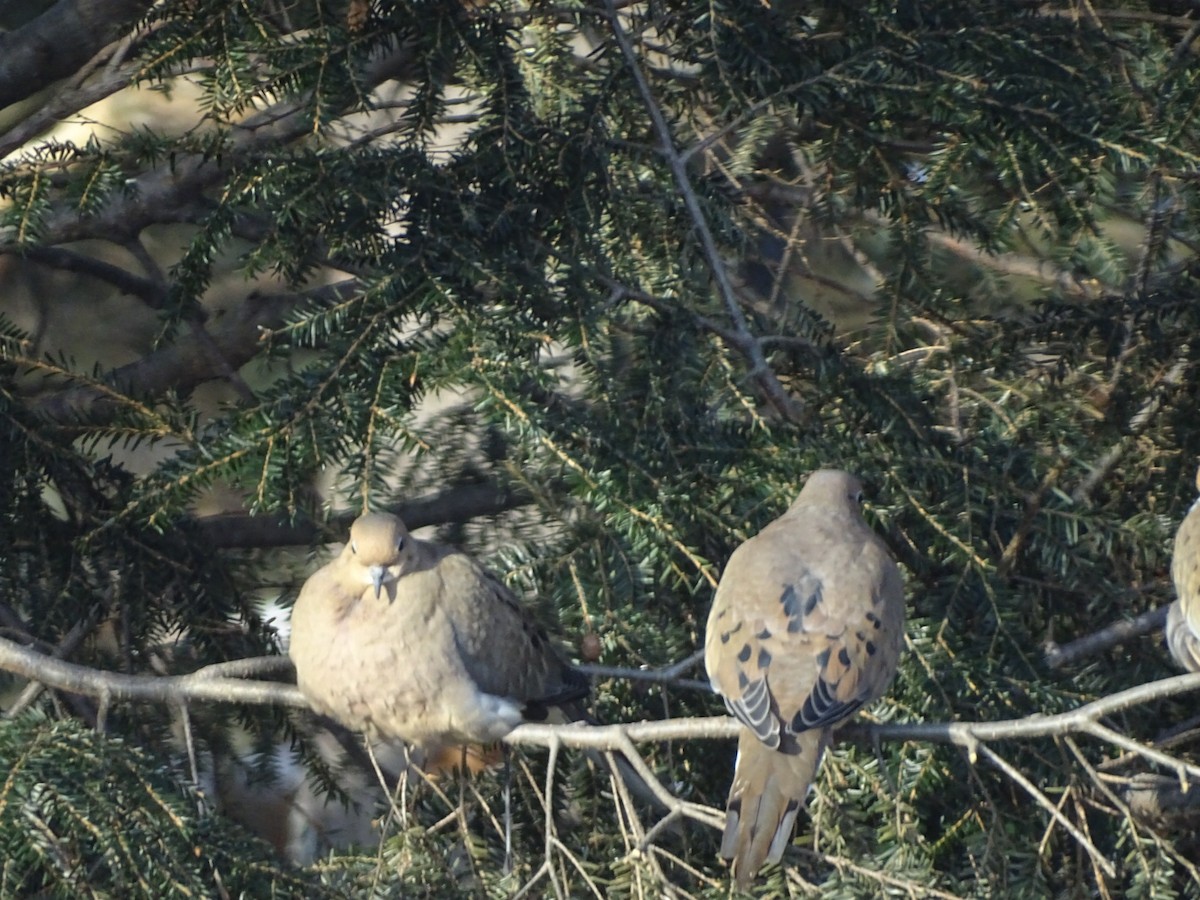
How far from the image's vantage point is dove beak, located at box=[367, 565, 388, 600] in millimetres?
2445

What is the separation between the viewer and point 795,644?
8.22ft

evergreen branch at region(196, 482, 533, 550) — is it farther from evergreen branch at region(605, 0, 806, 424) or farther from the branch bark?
the branch bark

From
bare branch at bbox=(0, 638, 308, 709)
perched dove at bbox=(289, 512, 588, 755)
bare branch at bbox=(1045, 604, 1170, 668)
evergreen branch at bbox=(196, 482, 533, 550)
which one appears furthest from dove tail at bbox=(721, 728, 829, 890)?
evergreen branch at bbox=(196, 482, 533, 550)

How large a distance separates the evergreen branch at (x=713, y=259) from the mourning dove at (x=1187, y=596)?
668mm

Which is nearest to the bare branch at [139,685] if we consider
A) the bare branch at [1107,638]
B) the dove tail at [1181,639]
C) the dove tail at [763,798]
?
the dove tail at [763,798]

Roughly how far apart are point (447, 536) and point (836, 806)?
1.48 meters

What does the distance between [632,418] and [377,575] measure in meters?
0.51

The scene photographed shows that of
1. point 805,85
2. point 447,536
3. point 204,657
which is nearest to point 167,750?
point 204,657

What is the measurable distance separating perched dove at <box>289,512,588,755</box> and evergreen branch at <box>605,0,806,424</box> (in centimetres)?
61

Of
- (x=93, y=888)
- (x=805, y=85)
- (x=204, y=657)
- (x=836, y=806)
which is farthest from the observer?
(x=204, y=657)

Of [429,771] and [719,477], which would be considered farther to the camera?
[429,771]

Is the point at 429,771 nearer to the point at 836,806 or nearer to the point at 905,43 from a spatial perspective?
the point at 836,806

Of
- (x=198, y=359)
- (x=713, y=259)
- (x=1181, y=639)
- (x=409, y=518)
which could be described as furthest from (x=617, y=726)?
(x=198, y=359)

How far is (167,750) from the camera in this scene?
9.71ft
